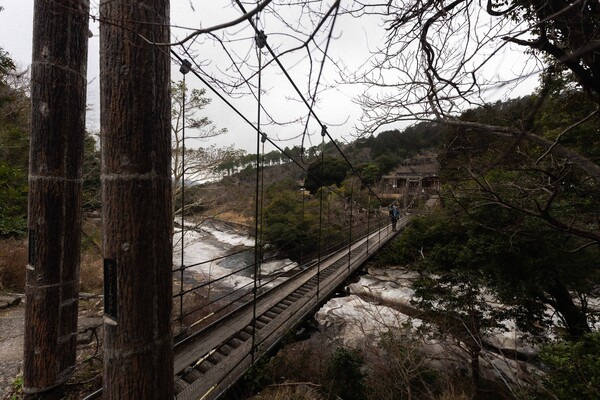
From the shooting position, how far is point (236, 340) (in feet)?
8.82

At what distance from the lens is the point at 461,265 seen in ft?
15.4

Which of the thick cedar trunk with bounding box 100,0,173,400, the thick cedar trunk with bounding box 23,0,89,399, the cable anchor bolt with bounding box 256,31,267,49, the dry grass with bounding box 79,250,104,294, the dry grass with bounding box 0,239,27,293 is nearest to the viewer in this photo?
the thick cedar trunk with bounding box 100,0,173,400

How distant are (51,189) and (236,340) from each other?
2.05m

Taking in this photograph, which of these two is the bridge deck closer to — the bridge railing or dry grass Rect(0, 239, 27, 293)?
the bridge railing

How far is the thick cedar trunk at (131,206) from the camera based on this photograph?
0.77 m

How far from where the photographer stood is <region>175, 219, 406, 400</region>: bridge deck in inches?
81.1

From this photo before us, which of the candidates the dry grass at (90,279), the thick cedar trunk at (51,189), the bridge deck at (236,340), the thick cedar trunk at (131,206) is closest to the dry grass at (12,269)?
the dry grass at (90,279)

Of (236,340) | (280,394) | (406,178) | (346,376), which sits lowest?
(346,376)

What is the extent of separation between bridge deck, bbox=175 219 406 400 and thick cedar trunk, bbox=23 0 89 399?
85cm

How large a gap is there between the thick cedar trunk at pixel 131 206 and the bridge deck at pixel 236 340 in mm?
1158

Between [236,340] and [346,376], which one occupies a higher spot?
[236,340]

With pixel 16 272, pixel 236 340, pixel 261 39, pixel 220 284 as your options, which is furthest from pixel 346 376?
pixel 220 284

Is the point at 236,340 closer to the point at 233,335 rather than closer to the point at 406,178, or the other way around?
the point at 233,335

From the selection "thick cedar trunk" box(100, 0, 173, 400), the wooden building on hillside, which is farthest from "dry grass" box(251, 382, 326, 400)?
the wooden building on hillside
